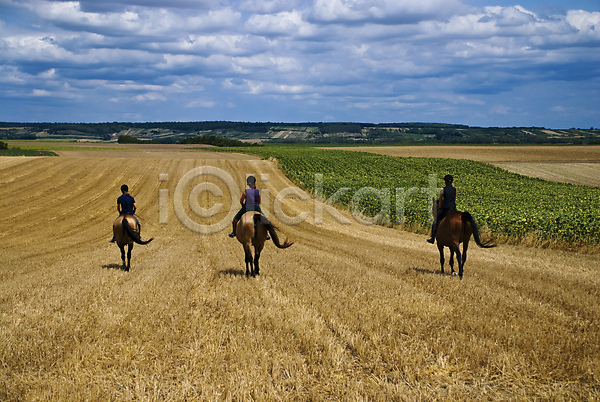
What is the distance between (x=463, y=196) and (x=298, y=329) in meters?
30.7

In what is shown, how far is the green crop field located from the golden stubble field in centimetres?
579

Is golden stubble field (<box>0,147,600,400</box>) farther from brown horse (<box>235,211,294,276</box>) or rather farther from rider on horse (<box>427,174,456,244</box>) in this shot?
rider on horse (<box>427,174,456,244</box>)

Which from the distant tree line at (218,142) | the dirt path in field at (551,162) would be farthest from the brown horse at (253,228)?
the distant tree line at (218,142)

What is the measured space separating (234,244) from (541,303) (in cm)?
1352

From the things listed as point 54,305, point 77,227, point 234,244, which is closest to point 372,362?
point 54,305

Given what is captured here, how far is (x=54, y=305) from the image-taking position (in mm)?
9648

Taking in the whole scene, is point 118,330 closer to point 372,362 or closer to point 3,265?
point 372,362

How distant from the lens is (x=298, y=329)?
27.5 feet

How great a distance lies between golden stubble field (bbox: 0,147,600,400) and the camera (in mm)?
6430

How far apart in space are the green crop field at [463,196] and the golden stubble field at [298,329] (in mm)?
5793

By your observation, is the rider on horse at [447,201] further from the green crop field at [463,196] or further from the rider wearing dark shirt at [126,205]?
the green crop field at [463,196]

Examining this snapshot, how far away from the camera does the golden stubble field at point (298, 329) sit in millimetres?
6430

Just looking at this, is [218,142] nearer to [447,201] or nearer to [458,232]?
[447,201]

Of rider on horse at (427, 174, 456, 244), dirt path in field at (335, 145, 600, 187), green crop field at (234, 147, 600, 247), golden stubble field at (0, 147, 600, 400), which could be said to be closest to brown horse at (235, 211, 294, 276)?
golden stubble field at (0, 147, 600, 400)
